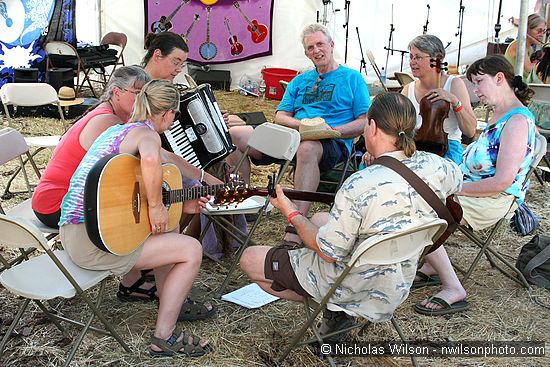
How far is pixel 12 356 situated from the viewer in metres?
2.88

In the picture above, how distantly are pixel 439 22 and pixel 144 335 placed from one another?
27.3 ft

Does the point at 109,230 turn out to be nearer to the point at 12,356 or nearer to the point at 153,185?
the point at 153,185

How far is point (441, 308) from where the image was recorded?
3432mm

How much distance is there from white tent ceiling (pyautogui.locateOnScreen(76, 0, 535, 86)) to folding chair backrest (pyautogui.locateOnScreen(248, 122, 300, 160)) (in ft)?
20.8

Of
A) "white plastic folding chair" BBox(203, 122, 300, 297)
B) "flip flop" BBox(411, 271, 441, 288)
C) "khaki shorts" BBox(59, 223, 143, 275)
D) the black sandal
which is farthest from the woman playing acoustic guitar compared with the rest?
"flip flop" BBox(411, 271, 441, 288)

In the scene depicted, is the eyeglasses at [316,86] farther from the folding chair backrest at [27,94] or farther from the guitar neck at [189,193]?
the folding chair backrest at [27,94]

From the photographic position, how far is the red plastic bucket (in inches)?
377

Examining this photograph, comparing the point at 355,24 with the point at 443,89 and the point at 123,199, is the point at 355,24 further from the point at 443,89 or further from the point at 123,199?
the point at 123,199

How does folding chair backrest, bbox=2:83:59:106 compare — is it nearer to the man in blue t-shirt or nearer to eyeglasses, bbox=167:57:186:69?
eyeglasses, bbox=167:57:186:69

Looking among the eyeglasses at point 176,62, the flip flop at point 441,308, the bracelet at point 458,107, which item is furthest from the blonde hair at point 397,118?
the eyeglasses at point 176,62

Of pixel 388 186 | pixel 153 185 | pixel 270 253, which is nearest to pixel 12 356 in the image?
pixel 153 185

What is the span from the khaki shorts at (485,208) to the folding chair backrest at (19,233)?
219 centimetres

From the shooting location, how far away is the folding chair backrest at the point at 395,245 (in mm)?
2240

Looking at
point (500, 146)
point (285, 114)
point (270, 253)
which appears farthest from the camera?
point (285, 114)
